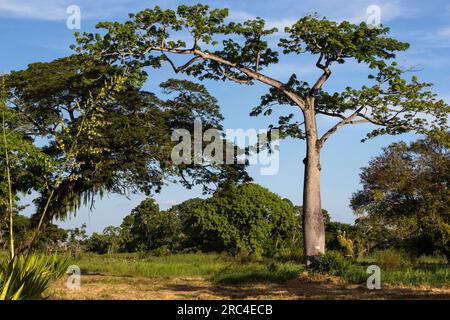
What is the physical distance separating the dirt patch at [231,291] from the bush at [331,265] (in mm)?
476

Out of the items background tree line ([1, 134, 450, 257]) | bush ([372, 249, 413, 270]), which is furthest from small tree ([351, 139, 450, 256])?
bush ([372, 249, 413, 270])

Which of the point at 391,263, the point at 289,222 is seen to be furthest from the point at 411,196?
the point at 289,222

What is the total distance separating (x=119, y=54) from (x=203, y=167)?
6610 millimetres

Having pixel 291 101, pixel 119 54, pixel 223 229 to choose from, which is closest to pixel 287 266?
pixel 291 101

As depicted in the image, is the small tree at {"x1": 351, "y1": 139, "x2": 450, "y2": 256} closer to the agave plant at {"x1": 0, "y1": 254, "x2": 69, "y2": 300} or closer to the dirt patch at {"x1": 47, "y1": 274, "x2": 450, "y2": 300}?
the dirt patch at {"x1": 47, "y1": 274, "x2": 450, "y2": 300}

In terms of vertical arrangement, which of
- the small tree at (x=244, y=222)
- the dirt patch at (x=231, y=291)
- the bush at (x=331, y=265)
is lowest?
the dirt patch at (x=231, y=291)

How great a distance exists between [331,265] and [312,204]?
2.69 m

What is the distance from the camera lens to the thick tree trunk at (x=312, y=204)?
1752 centimetres

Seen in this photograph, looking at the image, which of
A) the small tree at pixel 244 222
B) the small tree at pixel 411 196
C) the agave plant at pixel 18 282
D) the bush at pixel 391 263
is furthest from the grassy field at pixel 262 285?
the small tree at pixel 244 222

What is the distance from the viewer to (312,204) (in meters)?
17.7

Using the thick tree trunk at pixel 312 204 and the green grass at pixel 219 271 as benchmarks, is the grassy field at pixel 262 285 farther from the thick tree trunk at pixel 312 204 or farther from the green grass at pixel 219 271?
the thick tree trunk at pixel 312 204

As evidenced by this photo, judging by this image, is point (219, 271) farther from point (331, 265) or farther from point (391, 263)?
point (391, 263)
